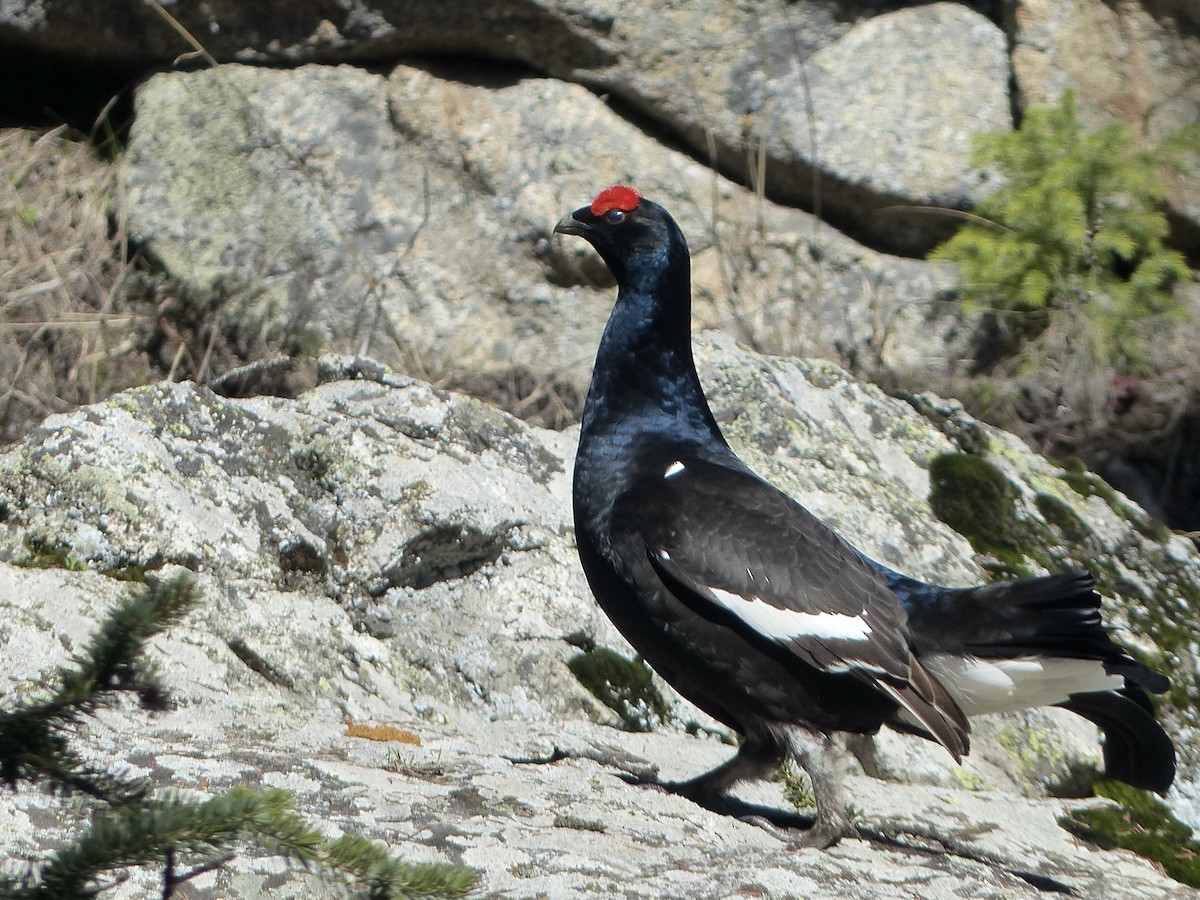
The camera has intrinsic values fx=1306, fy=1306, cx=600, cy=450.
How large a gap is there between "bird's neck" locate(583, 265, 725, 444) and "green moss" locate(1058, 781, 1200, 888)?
1789 mm

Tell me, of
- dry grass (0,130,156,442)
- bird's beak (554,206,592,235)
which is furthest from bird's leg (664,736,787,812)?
dry grass (0,130,156,442)

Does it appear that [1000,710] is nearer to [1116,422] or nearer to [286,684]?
[286,684]

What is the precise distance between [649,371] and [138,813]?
3.31 meters

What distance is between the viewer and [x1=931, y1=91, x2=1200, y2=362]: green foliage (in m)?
7.77

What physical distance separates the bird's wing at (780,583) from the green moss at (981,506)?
1533 mm

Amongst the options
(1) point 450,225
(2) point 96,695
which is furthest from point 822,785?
(1) point 450,225

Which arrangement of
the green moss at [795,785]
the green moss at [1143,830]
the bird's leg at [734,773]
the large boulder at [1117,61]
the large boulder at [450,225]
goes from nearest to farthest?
the bird's leg at [734,773] < the green moss at [1143,830] < the green moss at [795,785] < the large boulder at [450,225] < the large boulder at [1117,61]

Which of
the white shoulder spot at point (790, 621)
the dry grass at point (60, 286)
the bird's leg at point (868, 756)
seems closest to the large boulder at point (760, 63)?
the dry grass at point (60, 286)

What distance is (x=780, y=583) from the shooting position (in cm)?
383

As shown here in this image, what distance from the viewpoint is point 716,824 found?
3.71m

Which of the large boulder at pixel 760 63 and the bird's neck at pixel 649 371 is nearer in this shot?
the bird's neck at pixel 649 371

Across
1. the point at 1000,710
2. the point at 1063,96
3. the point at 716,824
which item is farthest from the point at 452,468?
the point at 1063,96

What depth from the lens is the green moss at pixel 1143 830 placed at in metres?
4.05

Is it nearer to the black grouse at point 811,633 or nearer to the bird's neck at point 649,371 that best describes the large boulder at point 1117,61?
the bird's neck at point 649,371
